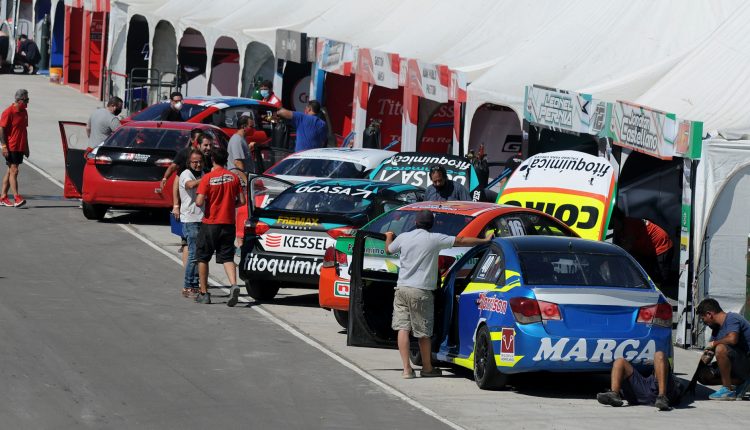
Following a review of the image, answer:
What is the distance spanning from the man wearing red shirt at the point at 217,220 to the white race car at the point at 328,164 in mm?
4269

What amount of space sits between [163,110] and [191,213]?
35.1ft

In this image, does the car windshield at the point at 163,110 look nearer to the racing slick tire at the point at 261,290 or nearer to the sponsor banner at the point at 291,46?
the sponsor banner at the point at 291,46

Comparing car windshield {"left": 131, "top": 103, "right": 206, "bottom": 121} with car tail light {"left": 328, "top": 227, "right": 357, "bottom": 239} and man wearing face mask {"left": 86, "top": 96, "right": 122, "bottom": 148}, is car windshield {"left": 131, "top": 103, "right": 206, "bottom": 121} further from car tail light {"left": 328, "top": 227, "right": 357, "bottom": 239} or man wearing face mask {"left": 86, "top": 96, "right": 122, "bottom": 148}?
car tail light {"left": 328, "top": 227, "right": 357, "bottom": 239}

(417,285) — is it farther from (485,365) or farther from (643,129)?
(643,129)

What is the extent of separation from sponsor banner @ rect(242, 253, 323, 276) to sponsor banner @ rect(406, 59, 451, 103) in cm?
766

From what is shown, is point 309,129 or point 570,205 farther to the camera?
point 309,129

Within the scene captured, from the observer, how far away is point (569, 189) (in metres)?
16.3

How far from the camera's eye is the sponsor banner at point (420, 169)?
1895cm

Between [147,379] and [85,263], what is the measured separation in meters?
6.55

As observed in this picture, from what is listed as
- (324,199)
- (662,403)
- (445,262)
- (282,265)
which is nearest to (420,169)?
(324,199)

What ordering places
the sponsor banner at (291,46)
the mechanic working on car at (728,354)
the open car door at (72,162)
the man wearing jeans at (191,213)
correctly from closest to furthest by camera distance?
the mechanic working on car at (728,354)
the man wearing jeans at (191,213)
the open car door at (72,162)
the sponsor banner at (291,46)

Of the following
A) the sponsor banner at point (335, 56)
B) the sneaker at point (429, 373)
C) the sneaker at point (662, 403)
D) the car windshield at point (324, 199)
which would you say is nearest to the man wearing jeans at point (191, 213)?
the car windshield at point (324, 199)

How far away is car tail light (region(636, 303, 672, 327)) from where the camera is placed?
37.6ft

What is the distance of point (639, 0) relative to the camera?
19.8 meters
